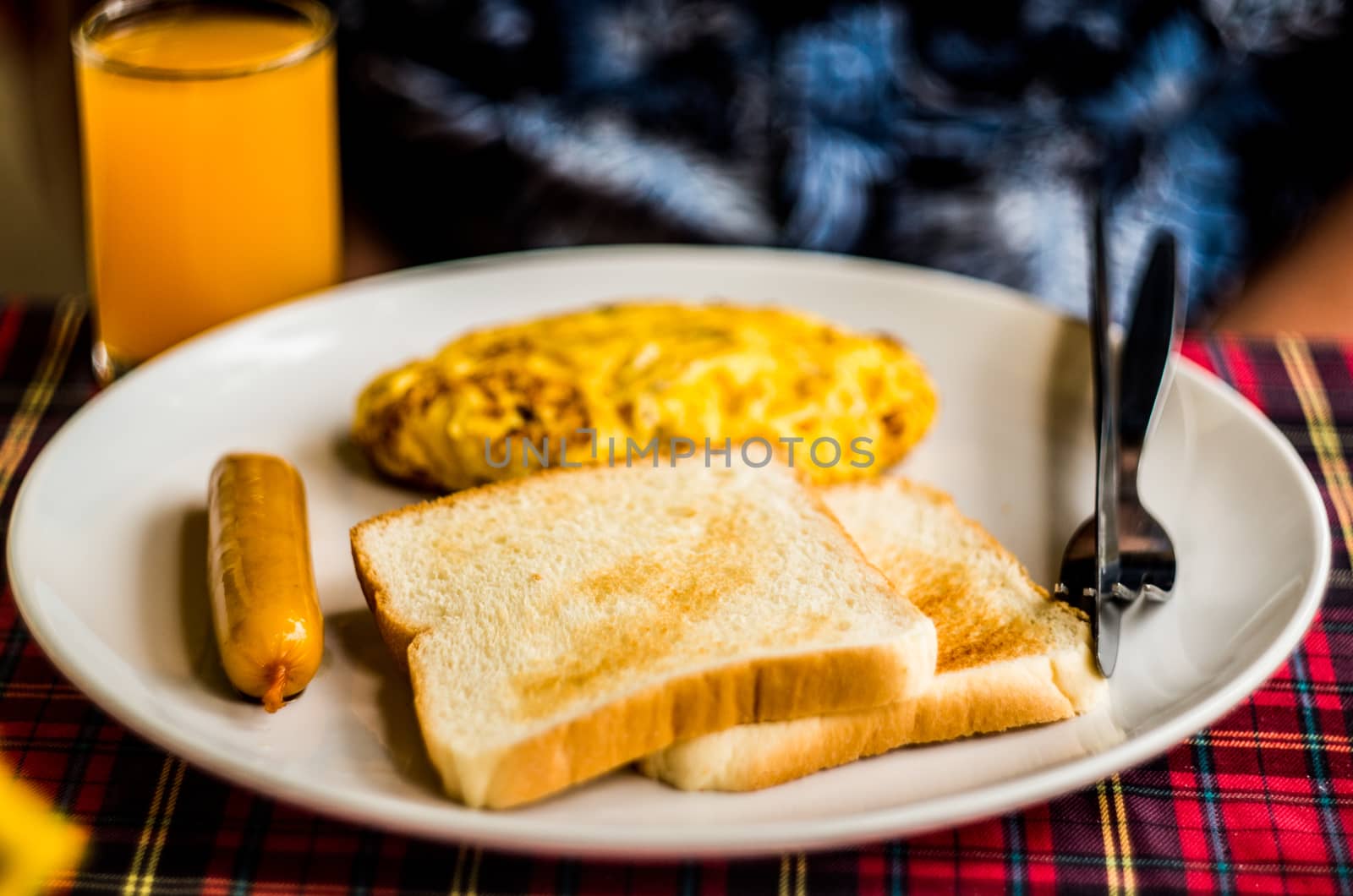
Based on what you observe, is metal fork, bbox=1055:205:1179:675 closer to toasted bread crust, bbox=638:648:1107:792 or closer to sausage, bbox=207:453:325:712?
toasted bread crust, bbox=638:648:1107:792

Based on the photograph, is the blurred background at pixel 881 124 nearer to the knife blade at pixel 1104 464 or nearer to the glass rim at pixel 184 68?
the glass rim at pixel 184 68

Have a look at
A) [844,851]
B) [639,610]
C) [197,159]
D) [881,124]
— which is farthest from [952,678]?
[881,124]

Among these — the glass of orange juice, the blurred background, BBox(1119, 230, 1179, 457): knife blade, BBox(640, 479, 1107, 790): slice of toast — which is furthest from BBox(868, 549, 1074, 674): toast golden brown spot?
the blurred background

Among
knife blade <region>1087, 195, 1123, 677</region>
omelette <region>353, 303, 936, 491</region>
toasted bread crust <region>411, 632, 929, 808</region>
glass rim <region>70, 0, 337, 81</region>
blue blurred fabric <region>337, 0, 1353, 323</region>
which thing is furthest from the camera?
blue blurred fabric <region>337, 0, 1353, 323</region>

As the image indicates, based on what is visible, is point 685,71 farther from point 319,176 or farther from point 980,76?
point 319,176

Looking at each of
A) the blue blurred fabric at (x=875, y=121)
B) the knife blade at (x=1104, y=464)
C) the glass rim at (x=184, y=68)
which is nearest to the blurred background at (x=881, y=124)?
the blue blurred fabric at (x=875, y=121)
